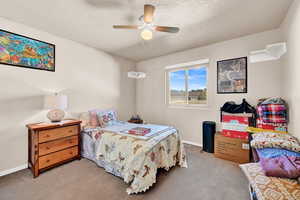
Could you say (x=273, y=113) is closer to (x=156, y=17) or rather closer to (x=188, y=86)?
(x=188, y=86)

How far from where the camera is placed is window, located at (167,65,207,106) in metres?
3.45

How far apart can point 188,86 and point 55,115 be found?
3.31 m

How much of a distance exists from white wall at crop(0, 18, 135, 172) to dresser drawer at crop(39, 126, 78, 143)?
A: 565mm

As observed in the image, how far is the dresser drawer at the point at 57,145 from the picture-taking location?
2113 mm

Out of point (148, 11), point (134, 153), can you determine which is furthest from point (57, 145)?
point (148, 11)

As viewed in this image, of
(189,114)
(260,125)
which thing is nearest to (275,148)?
(260,125)

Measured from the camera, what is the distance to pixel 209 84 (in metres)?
3.22

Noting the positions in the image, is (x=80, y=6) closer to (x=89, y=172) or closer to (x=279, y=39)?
(x=89, y=172)

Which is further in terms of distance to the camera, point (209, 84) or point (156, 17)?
point (209, 84)

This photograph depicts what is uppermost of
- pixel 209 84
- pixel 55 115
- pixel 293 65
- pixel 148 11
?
pixel 148 11

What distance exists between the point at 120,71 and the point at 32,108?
2411 mm

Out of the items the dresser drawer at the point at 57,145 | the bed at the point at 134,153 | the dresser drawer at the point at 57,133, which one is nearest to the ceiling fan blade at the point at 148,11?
the bed at the point at 134,153

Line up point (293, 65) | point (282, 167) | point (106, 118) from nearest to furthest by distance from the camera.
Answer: point (282, 167) → point (293, 65) → point (106, 118)

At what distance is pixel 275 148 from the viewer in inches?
62.6
